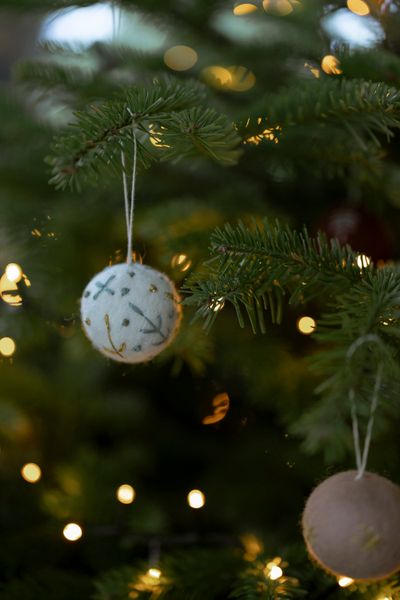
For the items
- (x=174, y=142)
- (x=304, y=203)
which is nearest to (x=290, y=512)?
(x=304, y=203)

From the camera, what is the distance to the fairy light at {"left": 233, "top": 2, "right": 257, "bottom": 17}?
86 centimetres

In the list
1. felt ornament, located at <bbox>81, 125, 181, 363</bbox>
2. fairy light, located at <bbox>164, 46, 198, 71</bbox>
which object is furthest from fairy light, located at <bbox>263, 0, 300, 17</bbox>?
felt ornament, located at <bbox>81, 125, 181, 363</bbox>

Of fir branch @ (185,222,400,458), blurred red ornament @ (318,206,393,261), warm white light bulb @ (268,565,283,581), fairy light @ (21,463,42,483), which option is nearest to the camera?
fir branch @ (185,222,400,458)

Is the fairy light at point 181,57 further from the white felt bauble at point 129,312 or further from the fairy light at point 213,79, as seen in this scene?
the white felt bauble at point 129,312

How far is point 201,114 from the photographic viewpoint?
0.47 metres

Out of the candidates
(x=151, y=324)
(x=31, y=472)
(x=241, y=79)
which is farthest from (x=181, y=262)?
(x=31, y=472)

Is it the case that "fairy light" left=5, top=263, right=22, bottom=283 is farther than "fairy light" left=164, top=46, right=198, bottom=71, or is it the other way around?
"fairy light" left=164, top=46, right=198, bottom=71

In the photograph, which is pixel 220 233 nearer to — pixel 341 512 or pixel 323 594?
pixel 341 512

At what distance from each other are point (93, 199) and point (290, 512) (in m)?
0.45

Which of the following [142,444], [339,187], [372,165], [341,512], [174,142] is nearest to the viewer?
[341,512]

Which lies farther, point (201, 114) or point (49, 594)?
point (49, 594)

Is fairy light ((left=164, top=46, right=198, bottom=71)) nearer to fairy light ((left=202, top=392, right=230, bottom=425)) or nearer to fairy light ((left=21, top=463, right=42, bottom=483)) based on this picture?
fairy light ((left=202, top=392, right=230, bottom=425))

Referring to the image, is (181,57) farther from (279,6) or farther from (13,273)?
(13,273)

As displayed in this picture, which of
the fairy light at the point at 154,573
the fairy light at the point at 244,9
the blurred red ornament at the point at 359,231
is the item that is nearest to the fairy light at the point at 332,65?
the blurred red ornament at the point at 359,231
